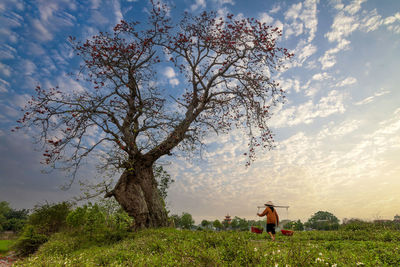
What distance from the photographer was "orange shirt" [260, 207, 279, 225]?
41.8 ft

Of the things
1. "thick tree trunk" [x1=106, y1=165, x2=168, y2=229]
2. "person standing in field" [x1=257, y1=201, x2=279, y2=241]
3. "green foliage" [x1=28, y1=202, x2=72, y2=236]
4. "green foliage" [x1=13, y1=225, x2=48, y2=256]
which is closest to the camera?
"person standing in field" [x1=257, y1=201, x2=279, y2=241]

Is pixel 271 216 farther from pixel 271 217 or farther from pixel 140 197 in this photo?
pixel 140 197

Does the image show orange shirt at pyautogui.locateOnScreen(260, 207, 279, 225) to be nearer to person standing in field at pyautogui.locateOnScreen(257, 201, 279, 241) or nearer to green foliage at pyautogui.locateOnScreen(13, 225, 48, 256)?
person standing in field at pyautogui.locateOnScreen(257, 201, 279, 241)

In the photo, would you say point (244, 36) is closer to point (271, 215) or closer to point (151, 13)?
point (151, 13)

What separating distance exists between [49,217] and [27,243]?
15.7 ft

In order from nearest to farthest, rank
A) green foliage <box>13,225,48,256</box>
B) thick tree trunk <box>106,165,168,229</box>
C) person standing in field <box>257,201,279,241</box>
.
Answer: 1. person standing in field <box>257,201,279,241</box>
2. thick tree trunk <box>106,165,168,229</box>
3. green foliage <box>13,225,48,256</box>

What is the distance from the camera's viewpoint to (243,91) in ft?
48.8

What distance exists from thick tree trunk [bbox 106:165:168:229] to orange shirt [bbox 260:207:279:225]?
6.47m

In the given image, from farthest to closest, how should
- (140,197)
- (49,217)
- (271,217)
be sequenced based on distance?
(49,217)
(140,197)
(271,217)

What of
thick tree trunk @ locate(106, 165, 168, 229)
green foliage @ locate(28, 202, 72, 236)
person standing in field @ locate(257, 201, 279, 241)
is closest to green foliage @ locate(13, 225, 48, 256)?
green foliage @ locate(28, 202, 72, 236)

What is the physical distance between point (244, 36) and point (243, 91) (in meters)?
3.21

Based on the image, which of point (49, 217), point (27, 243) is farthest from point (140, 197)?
point (49, 217)

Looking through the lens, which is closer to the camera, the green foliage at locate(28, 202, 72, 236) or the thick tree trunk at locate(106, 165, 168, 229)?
the thick tree trunk at locate(106, 165, 168, 229)

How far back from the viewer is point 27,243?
624 inches
